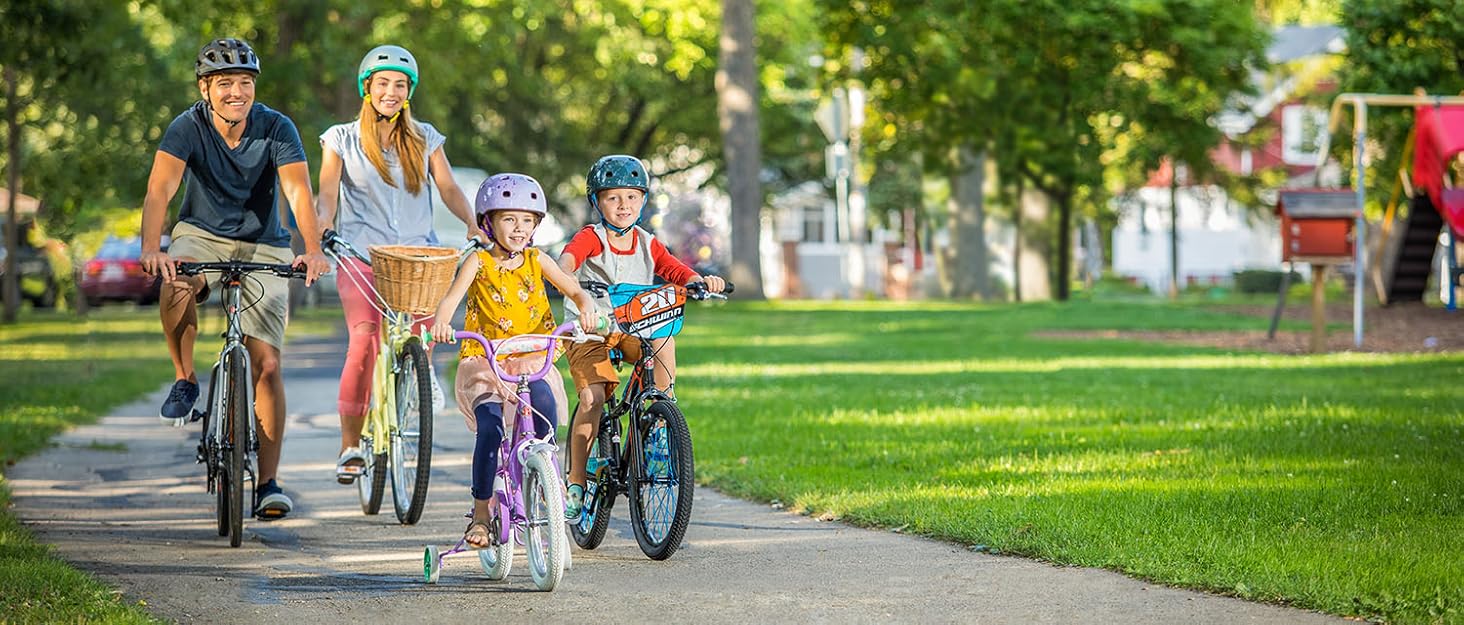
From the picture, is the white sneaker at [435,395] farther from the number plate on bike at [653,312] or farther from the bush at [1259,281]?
the bush at [1259,281]

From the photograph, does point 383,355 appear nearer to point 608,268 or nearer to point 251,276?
point 251,276

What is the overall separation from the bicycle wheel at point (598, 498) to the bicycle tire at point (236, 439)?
1335mm

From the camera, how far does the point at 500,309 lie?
7242mm

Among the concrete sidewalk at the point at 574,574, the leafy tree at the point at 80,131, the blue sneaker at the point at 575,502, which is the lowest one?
the concrete sidewalk at the point at 574,574

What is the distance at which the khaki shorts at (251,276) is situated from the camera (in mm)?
8484

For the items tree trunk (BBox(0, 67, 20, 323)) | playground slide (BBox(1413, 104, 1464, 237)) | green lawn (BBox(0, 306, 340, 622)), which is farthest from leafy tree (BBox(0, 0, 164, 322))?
playground slide (BBox(1413, 104, 1464, 237))

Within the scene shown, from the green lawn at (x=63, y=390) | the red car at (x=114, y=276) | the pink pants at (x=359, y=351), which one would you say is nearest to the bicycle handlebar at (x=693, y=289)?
the pink pants at (x=359, y=351)

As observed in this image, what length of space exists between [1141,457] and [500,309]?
4.17 meters

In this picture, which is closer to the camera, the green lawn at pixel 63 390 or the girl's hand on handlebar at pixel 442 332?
the green lawn at pixel 63 390

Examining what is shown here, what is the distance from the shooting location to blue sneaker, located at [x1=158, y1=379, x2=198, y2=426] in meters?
8.40

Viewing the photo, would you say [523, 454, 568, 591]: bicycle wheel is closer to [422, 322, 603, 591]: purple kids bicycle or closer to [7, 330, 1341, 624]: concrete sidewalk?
[422, 322, 603, 591]: purple kids bicycle

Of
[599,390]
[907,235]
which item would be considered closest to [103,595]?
[599,390]

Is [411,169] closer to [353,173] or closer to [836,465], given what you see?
[353,173]

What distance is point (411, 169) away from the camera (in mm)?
8797
